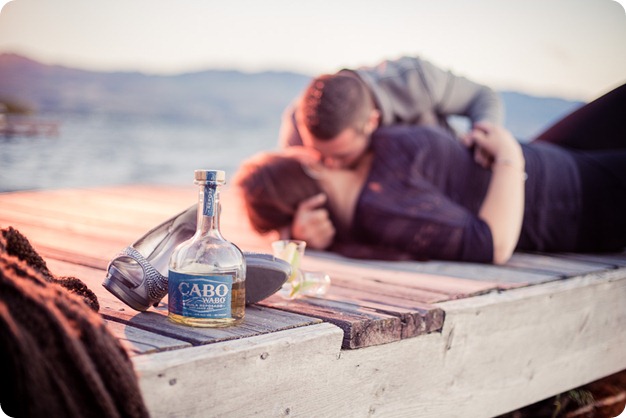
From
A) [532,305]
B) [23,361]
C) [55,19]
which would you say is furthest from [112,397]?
[55,19]

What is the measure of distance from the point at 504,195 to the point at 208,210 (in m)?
1.42

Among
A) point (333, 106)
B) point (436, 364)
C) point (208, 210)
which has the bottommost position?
point (436, 364)

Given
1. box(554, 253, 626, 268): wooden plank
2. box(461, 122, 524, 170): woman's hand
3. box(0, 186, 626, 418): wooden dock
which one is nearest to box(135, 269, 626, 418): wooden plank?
box(0, 186, 626, 418): wooden dock

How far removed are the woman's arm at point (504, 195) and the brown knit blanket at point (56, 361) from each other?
1.65 meters

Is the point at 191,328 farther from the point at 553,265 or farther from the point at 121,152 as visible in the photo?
the point at 121,152

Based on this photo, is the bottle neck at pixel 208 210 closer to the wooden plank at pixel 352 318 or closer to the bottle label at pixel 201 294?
the bottle label at pixel 201 294

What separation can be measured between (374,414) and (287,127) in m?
1.69

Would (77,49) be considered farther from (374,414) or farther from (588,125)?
(374,414)

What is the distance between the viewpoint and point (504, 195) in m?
2.49

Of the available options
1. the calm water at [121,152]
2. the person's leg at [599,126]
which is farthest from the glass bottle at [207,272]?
the calm water at [121,152]

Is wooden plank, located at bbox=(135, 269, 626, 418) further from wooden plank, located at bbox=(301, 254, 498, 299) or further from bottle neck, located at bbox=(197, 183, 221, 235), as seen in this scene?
bottle neck, located at bbox=(197, 183, 221, 235)

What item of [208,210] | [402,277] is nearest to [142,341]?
[208,210]

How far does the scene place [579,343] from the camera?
228 centimetres

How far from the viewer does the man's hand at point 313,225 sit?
2.54m
